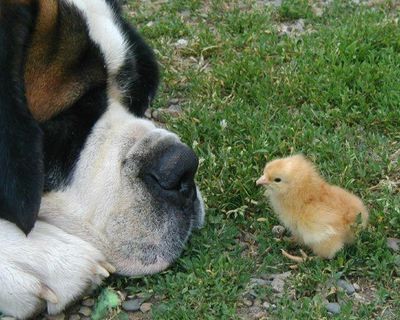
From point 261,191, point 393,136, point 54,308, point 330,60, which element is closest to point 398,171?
point 393,136

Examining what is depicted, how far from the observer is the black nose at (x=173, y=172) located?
307 centimetres

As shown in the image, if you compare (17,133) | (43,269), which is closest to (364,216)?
(43,269)

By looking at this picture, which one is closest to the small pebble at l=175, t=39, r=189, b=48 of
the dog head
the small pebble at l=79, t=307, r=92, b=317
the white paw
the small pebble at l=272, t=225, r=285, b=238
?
the small pebble at l=272, t=225, r=285, b=238

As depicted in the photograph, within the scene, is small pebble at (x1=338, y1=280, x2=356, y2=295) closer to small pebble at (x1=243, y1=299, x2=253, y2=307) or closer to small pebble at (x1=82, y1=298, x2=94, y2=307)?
small pebble at (x1=243, y1=299, x2=253, y2=307)

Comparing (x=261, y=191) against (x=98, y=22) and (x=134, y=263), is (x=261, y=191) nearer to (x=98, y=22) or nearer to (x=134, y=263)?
(x=134, y=263)

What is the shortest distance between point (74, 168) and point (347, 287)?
1072 millimetres

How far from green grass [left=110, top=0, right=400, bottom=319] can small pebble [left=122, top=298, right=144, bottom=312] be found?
0.04 m

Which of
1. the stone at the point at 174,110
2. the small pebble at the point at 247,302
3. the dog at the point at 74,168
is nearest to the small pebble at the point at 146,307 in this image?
the dog at the point at 74,168

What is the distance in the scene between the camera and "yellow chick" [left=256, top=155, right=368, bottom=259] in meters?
3.20

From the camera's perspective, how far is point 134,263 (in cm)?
310

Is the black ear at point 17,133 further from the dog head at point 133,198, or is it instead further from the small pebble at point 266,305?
the small pebble at point 266,305

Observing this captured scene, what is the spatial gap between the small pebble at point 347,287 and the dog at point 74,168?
1.92ft

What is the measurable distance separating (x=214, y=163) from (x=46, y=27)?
3.70 feet

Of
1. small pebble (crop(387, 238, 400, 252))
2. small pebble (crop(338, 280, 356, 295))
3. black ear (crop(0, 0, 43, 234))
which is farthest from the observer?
small pebble (crop(387, 238, 400, 252))
